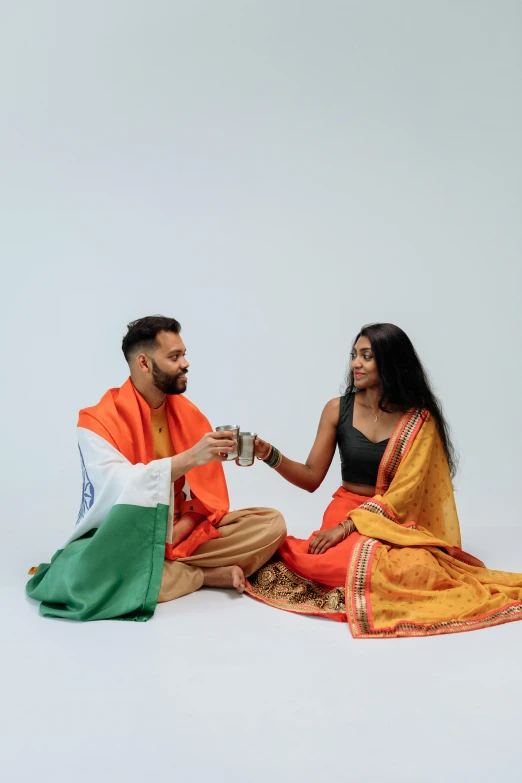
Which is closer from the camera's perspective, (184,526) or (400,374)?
(184,526)

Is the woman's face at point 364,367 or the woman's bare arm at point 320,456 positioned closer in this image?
the woman's face at point 364,367

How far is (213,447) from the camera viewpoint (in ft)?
13.7

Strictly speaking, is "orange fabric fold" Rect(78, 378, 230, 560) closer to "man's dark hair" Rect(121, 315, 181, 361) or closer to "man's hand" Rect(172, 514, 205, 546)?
"man's hand" Rect(172, 514, 205, 546)

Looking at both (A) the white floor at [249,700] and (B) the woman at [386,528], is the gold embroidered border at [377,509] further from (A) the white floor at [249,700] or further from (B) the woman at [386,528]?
(A) the white floor at [249,700]

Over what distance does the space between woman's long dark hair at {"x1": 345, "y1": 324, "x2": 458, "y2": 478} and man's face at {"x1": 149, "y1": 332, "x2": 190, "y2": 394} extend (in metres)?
0.99

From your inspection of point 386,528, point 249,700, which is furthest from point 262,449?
point 249,700

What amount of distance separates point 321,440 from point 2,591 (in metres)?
1.85

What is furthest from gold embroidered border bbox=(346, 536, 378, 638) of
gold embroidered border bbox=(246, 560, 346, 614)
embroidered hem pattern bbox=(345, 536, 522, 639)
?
gold embroidered border bbox=(246, 560, 346, 614)

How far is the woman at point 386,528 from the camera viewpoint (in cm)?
416

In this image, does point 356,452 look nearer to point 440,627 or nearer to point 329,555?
point 329,555

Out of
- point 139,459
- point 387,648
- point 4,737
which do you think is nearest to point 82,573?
point 139,459

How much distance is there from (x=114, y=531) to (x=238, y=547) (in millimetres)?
718

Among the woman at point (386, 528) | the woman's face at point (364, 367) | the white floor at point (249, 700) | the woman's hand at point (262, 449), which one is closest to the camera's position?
the white floor at point (249, 700)

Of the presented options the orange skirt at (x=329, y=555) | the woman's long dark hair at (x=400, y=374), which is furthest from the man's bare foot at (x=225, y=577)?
the woman's long dark hair at (x=400, y=374)
